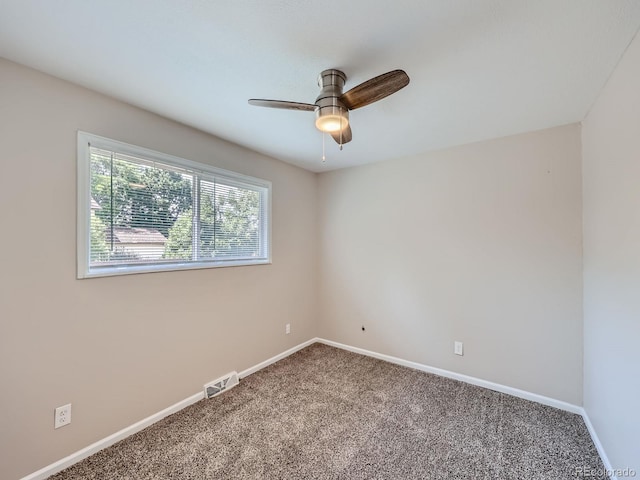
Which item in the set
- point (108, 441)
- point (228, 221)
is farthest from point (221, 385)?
point (228, 221)

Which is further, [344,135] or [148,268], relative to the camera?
[148,268]

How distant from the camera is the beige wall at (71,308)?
1512 millimetres

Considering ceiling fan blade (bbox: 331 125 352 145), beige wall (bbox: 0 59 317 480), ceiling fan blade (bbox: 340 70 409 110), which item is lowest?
beige wall (bbox: 0 59 317 480)

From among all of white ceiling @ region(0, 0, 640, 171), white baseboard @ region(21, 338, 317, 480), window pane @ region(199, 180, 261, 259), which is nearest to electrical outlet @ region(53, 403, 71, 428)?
white baseboard @ region(21, 338, 317, 480)

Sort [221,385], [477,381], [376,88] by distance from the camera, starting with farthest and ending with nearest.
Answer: [477,381], [221,385], [376,88]

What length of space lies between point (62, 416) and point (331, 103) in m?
2.49

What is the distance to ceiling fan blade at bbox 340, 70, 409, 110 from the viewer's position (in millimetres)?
1286

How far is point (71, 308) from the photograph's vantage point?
67.2 inches

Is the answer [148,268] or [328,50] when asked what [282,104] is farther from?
[148,268]

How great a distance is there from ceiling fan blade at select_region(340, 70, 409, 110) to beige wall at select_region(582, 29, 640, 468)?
3.74 ft

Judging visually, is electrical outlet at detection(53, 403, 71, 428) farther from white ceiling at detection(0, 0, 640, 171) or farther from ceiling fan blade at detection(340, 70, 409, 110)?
ceiling fan blade at detection(340, 70, 409, 110)

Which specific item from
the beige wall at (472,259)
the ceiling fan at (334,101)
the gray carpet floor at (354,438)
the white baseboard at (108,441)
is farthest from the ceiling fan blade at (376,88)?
the white baseboard at (108,441)

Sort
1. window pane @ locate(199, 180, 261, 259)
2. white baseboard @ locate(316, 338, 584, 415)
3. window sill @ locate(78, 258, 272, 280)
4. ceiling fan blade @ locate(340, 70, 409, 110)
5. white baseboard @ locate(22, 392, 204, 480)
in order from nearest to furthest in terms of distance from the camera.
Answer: ceiling fan blade @ locate(340, 70, 409, 110)
white baseboard @ locate(22, 392, 204, 480)
window sill @ locate(78, 258, 272, 280)
white baseboard @ locate(316, 338, 584, 415)
window pane @ locate(199, 180, 261, 259)

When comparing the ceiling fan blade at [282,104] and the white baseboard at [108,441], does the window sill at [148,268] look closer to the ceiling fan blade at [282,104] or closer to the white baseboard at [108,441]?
the white baseboard at [108,441]
